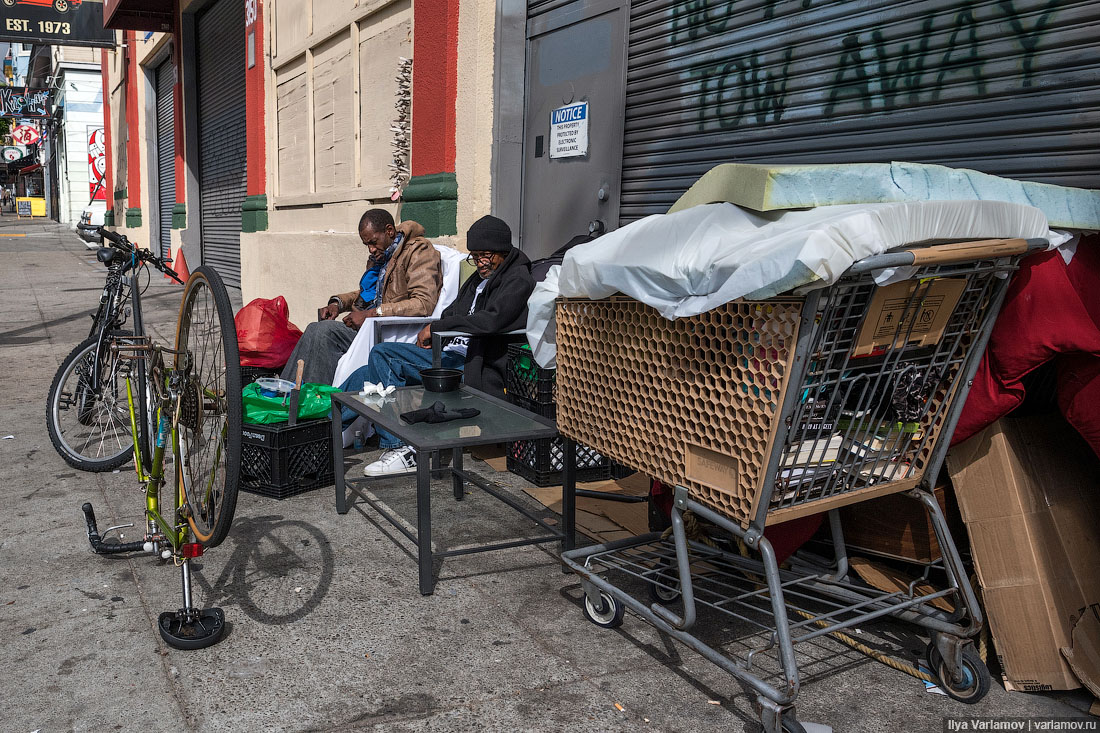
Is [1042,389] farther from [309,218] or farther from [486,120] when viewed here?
[309,218]

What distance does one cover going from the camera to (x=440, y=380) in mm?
4270

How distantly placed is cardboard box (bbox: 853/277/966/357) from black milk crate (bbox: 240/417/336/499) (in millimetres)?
3061

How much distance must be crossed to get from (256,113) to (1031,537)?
1112 cm

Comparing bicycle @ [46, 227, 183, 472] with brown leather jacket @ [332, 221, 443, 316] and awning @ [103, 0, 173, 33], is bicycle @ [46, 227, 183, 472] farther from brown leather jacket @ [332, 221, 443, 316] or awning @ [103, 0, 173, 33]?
awning @ [103, 0, 173, 33]

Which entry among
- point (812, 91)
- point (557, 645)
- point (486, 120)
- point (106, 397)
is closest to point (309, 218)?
point (486, 120)

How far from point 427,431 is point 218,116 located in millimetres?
12905

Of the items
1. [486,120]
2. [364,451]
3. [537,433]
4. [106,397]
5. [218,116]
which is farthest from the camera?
[218,116]

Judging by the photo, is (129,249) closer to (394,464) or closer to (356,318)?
(356,318)

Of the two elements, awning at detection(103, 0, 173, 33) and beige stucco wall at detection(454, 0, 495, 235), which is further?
awning at detection(103, 0, 173, 33)

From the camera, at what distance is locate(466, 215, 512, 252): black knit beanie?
204 inches

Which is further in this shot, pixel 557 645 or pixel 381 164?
pixel 381 164

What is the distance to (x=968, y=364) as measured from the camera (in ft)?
8.70

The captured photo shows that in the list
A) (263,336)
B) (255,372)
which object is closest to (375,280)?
(263,336)

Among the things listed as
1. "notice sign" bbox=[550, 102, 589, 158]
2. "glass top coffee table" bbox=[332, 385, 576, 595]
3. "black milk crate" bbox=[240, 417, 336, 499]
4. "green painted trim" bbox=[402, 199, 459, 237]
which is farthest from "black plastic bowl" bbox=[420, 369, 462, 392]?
"green painted trim" bbox=[402, 199, 459, 237]
